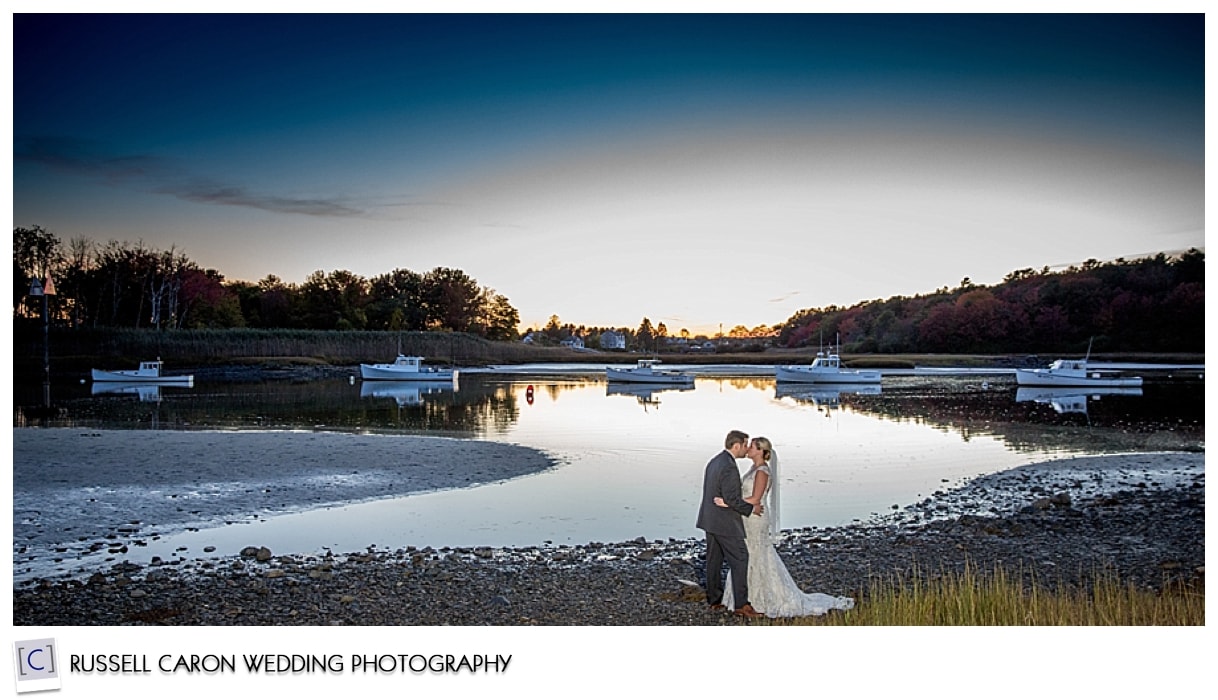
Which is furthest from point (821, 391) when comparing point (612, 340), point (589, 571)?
point (589, 571)

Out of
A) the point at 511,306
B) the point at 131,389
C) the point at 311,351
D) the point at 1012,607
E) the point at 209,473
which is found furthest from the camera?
the point at 311,351

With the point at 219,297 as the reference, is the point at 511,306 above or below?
below

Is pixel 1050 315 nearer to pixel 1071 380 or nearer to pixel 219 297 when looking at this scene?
pixel 1071 380

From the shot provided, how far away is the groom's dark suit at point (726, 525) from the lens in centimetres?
591

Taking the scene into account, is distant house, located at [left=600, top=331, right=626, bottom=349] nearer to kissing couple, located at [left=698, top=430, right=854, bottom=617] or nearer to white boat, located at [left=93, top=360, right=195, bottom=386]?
white boat, located at [left=93, top=360, right=195, bottom=386]

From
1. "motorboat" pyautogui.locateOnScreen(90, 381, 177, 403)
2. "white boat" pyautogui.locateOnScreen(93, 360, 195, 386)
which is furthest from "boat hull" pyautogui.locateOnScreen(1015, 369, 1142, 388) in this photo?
"white boat" pyautogui.locateOnScreen(93, 360, 195, 386)

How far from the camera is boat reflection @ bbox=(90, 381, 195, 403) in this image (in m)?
28.2

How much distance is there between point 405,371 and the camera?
125 ft

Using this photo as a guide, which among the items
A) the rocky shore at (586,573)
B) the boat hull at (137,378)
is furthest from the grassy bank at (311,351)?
the rocky shore at (586,573)

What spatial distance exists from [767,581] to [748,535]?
29 centimetres

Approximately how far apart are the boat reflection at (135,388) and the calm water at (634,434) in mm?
479

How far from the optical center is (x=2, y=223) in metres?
7.41

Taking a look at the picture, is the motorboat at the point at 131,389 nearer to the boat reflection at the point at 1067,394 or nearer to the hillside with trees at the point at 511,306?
the hillside with trees at the point at 511,306

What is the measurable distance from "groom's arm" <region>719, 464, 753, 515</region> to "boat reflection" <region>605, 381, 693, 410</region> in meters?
23.2
